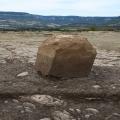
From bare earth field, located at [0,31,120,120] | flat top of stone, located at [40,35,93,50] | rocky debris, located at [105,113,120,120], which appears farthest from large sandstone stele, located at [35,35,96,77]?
rocky debris, located at [105,113,120,120]

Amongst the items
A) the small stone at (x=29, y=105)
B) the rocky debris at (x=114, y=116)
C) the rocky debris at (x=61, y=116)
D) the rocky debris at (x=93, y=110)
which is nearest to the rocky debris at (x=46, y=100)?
the small stone at (x=29, y=105)

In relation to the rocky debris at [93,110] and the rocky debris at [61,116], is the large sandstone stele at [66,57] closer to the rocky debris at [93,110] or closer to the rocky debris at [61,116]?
the rocky debris at [93,110]

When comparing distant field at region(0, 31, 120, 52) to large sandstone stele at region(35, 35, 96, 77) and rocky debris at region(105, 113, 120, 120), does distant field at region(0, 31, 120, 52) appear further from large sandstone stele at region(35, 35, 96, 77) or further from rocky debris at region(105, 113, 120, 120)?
rocky debris at region(105, 113, 120, 120)

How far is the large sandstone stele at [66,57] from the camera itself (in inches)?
380

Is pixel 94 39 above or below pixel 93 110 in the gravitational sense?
below

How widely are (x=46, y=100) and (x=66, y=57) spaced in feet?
4.67

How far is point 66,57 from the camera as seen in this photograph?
381 inches

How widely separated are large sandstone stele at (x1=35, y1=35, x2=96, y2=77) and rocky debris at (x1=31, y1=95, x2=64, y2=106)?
1097 millimetres

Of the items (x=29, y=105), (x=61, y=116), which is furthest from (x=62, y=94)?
(x=61, y=116)

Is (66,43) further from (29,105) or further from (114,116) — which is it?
(114,116)

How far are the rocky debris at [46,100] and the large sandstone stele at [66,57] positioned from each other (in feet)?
→ 3.60

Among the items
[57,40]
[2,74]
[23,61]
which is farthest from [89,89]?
[23,61]

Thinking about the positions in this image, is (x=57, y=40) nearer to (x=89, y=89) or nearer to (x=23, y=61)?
(x=89, y=89)

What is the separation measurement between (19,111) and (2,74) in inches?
94.4
